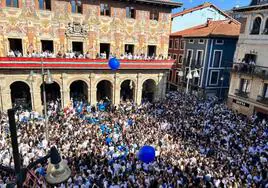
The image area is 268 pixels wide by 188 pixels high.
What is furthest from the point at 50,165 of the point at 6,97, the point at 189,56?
the point at 189,56

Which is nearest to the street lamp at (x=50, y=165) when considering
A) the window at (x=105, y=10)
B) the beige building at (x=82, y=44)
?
the beige building at (x=82, y=44)

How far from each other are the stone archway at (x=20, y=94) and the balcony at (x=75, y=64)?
361 cm

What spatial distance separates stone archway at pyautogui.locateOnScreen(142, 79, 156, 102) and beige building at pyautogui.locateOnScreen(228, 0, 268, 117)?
9200 millimetres

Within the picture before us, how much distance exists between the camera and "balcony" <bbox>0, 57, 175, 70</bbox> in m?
19.2

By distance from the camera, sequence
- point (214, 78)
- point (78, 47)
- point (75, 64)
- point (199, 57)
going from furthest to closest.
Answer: point (199, 57) < point (214, 78) < point (78, 47) < point (75, 64)

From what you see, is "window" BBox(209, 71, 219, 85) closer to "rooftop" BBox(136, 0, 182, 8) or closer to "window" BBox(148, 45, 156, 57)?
"window" BBox(148, 45, 156, 57)

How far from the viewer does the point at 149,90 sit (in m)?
27.4

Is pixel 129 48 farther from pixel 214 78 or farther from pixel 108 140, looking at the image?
pixel 214 78

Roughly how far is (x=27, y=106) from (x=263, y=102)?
23.3 m

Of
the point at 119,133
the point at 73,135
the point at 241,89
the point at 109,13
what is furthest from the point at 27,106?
the point at 241,89

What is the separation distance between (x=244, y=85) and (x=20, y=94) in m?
24.1

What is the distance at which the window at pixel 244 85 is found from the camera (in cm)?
2392

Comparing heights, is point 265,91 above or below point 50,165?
below

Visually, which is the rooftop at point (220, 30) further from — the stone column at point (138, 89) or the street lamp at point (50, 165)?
the street lamp at point (50, 165)
